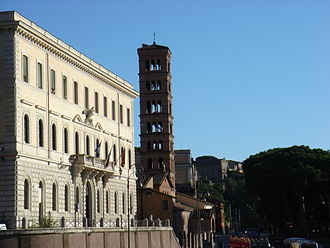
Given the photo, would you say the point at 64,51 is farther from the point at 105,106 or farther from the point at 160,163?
the point at 160,163

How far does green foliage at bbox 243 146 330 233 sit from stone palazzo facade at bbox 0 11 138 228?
33177 mm

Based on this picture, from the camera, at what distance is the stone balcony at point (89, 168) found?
5953cm

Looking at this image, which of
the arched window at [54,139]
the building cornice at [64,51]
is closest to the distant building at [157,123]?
the building cornice at [64,51]

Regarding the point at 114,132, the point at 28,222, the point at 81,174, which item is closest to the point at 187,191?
the point at 114,132

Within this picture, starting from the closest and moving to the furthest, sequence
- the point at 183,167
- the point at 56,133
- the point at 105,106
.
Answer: the point at 56,133 < the point at 105,106 < the point at 183,167

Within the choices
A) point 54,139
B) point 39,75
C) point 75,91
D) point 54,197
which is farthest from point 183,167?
point 39,75

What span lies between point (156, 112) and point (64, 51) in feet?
154

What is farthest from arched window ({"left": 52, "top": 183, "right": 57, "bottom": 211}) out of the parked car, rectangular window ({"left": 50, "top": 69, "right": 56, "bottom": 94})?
the parked car

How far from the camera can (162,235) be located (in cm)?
6881

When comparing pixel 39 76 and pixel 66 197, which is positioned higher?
pixel 39 76

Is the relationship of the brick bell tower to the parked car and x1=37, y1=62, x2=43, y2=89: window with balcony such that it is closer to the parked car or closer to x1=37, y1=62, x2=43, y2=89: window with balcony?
the parked car

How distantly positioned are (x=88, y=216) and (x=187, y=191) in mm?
73593

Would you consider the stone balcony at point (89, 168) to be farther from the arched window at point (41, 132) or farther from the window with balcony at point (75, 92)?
the arched window at point (41, 132)

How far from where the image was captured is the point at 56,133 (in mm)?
56125
